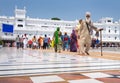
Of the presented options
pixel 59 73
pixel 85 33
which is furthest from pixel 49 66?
pixel 85 33

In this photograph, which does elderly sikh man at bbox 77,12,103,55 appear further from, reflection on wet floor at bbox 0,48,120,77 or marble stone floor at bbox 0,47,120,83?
marble stone floor at bbox 0,47,120,83

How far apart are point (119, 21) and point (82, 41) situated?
7173 cm

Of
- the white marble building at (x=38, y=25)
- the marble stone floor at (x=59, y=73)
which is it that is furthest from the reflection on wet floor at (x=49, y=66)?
the white marble building at (x=38, y=25)

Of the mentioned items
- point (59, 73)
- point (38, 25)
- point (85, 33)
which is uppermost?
point (38, 25)

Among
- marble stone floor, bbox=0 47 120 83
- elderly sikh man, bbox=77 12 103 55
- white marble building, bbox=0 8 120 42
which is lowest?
marble stone floor, bbox=0 47 120 83

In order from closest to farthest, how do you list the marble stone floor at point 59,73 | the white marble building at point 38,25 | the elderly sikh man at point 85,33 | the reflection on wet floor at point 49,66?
the marble stone floor at point 59,73
the reflection on wet floor at point 49,66
the elderly sikh man at point 85,33
the white marble building at point 38,25

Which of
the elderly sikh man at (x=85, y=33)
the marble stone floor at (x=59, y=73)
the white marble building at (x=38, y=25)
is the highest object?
the white marble building at (x=38, y=25)

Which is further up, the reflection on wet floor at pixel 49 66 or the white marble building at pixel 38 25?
the white marble building at pixel 38 25

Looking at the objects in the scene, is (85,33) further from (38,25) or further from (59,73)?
(38,25)

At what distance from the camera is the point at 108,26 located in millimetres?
76438

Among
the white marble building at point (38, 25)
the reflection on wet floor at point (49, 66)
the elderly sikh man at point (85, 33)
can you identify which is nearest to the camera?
the reflection on wet floor at point (49, 66)

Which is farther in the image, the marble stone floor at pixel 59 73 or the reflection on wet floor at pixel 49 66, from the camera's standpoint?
the reflection on wet floor at pixel 49 66

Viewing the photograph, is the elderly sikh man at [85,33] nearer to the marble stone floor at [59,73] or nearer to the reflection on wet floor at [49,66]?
the reflection on wet floor at [49,66]

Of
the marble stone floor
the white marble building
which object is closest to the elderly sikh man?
the marble stone floor
